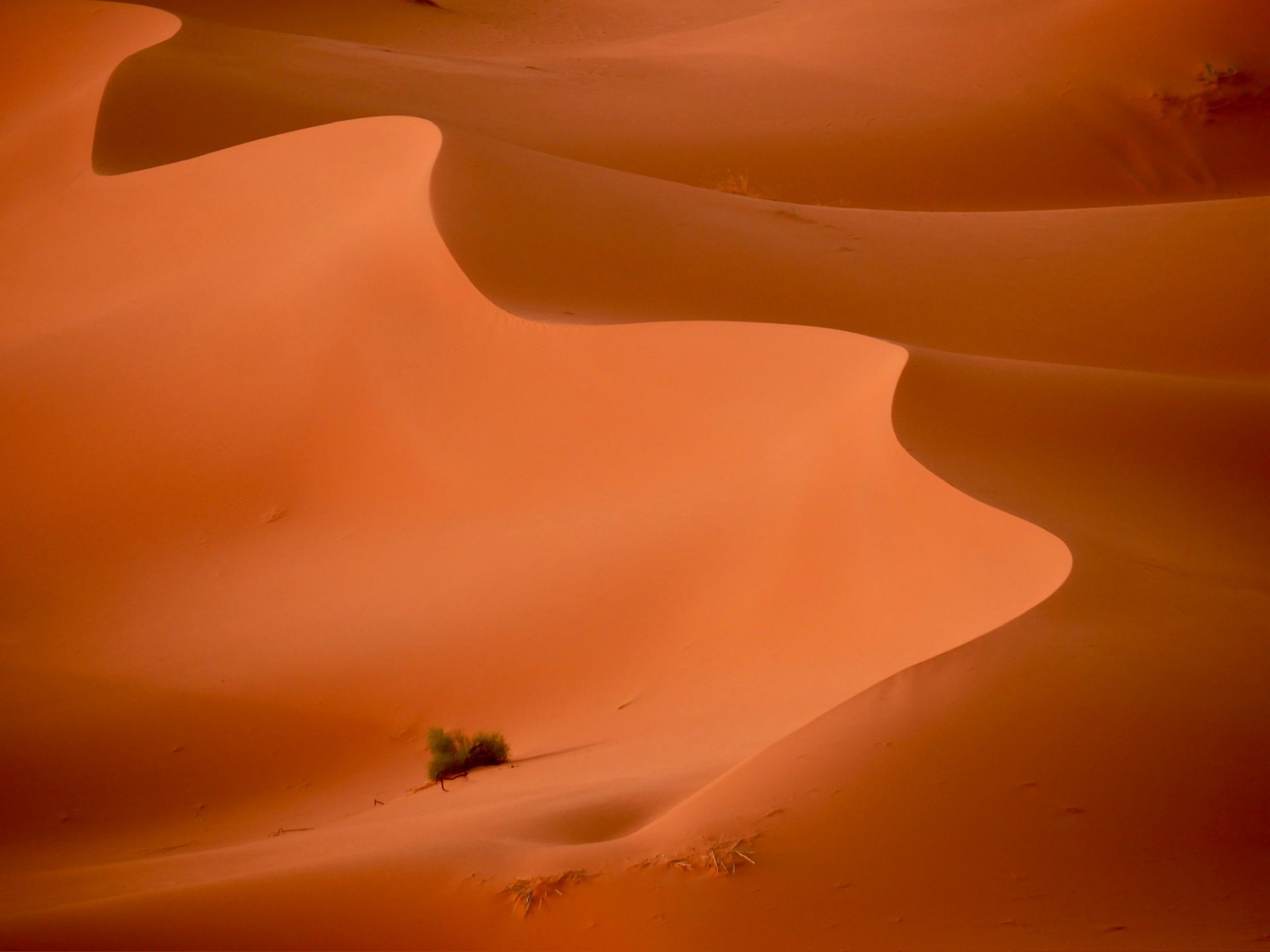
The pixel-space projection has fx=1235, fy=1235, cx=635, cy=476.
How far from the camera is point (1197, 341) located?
8664mm

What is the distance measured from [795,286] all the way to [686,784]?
514 centimetres

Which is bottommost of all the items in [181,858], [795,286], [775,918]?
[775,918]

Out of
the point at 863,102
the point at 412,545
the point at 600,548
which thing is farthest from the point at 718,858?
the point at 863,102

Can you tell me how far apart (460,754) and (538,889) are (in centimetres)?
164

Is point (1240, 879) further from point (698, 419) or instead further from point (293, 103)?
point (293, 103)

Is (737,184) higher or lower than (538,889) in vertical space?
higher

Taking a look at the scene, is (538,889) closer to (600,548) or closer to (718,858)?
(718,858)

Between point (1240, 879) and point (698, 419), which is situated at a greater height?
→ point (698, 419)

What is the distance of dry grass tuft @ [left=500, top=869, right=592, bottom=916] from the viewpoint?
332 cm

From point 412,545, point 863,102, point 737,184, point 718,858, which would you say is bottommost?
point 718,858

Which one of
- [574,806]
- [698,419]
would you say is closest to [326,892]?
[574,806]

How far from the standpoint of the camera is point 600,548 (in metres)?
6.14

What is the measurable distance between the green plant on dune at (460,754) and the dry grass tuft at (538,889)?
154 cm

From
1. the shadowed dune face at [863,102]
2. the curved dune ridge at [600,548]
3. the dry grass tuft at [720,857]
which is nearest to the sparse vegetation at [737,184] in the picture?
the shadowed dune face at [863,102]
